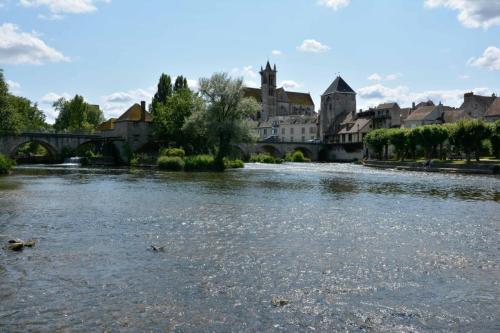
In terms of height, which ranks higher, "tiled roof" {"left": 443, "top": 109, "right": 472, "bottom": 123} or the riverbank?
"tiled roof" {"left": 443, "top": 109, "right": 472, "bottom": 123}

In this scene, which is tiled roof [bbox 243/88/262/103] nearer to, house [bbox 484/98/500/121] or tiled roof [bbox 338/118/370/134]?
tiled roof [bbox 338/118/370/134]

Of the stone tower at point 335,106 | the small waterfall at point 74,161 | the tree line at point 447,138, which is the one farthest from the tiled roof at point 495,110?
the small waterfall at point 74,161

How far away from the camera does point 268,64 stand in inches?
6201

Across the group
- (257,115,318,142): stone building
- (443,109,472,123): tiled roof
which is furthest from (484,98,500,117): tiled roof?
(257,115,318,142): stone building

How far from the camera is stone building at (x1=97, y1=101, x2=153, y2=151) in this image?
8138 cm

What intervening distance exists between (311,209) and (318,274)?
11.6 metres

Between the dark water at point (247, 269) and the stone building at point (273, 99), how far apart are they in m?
131

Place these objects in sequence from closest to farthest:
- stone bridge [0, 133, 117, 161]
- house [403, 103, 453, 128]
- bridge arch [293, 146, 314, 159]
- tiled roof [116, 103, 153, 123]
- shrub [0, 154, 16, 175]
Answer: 1. shrub [0, 154, 16, 175]
2. stone bridge [0, 133, 117, 161]
3. tiled roof [116, 103, 153, 123]
4. house [403, 103, 453, 128]
5. bridge arch [293, 146, 314, 159]

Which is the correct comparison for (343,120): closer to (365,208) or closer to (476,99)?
(476,99)

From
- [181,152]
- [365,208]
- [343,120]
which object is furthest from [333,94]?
[365,208]

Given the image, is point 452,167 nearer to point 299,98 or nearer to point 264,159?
point 264,159

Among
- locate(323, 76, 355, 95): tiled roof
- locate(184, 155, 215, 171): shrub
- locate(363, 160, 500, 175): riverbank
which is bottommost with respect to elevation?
locate(363, 160, 500, 175): riverbank

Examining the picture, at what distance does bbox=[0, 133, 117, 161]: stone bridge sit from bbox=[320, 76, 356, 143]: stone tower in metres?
61.4

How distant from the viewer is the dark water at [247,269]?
29.2 feet
